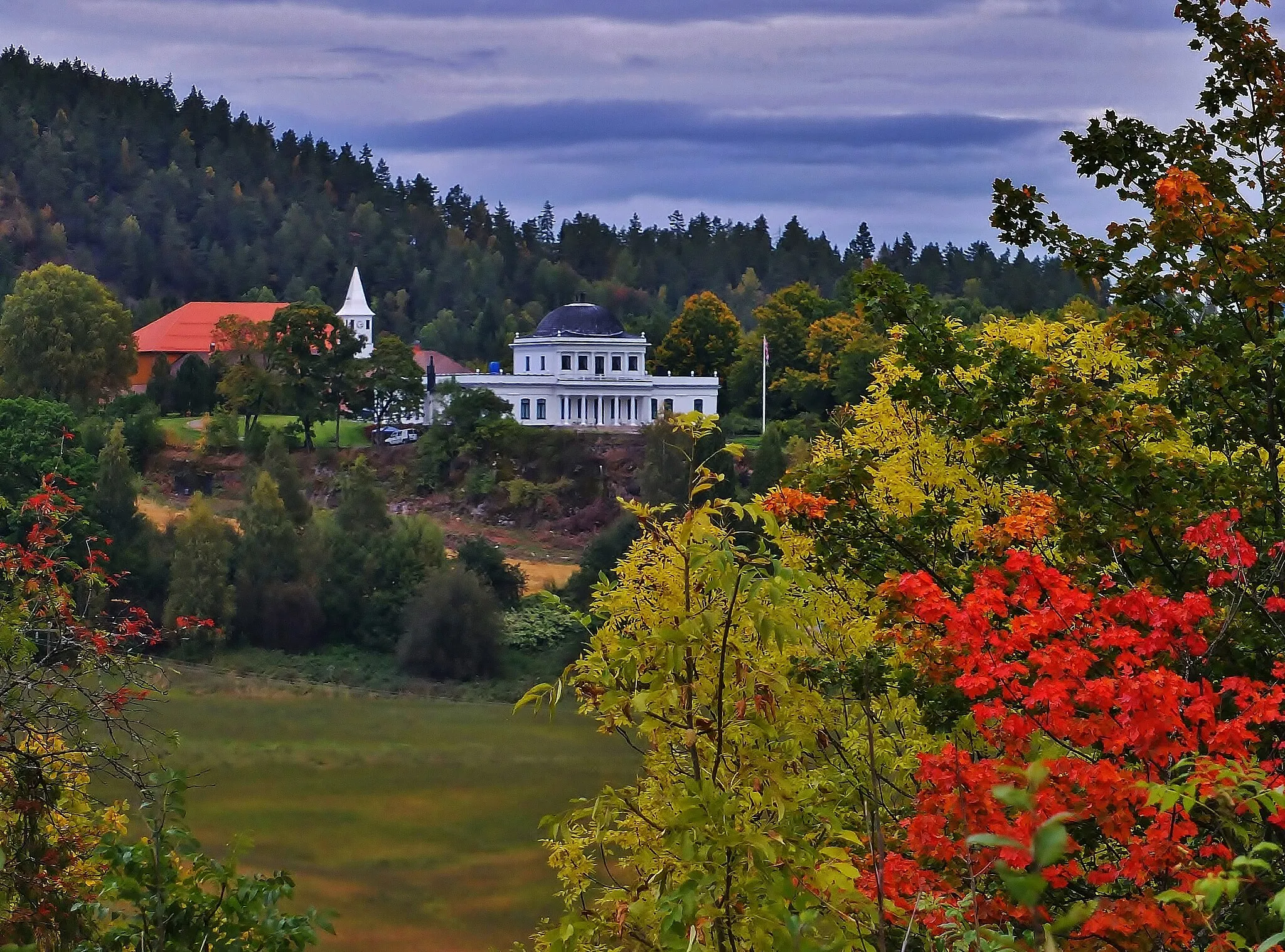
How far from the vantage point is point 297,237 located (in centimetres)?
12962

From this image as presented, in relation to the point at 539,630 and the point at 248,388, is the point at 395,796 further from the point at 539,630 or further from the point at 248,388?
the point at 248,388

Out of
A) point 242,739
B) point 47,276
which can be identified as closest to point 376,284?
point 47,276

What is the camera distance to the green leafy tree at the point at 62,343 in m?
65.9

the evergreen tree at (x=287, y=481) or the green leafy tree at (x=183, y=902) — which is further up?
the green leafy tree at (x=183, y=902)

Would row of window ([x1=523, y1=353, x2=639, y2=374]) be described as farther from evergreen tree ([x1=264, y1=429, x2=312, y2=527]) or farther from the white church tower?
the white church tower

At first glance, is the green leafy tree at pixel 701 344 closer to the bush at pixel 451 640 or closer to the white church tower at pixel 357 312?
the white church tower at pixel 357 312

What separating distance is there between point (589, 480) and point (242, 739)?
26.5m

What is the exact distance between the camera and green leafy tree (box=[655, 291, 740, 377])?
7512 cm

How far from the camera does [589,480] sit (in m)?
61.1

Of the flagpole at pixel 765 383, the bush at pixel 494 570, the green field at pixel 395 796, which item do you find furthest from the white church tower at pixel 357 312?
the green field at pixel 395 796

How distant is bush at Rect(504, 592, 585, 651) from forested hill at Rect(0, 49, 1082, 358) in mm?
58186

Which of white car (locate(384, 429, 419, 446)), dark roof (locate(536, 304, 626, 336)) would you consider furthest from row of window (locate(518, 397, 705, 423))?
white car (locate(384, 429, 419, 446))

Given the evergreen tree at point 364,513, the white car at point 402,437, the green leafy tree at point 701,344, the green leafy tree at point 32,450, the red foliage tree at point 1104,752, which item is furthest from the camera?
the green leafy tree at point 701,344

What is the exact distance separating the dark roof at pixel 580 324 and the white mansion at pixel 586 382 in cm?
3
